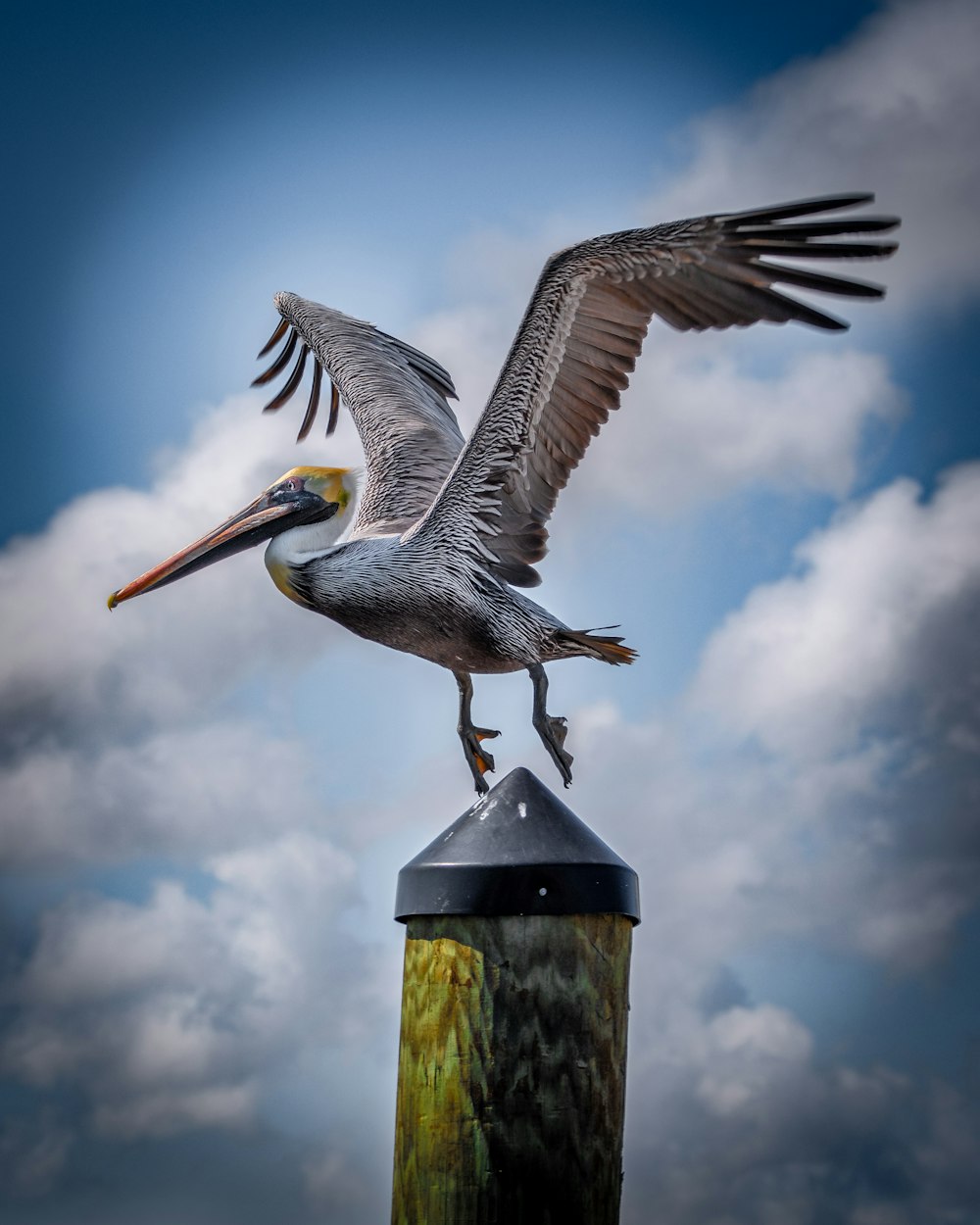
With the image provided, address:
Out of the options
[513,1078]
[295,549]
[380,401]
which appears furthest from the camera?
[380,401]

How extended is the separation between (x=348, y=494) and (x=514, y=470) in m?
0.97

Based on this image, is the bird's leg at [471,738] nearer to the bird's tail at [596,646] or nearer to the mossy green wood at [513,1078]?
the bird's tail at [596,646]

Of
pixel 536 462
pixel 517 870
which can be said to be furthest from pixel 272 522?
pixel 517 870

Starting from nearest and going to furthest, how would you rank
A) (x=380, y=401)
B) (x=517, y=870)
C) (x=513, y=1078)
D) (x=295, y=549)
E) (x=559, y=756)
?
1. (x=513, y=1078)
2. (x=517, y=870)
3. (x=559, y=756)
4. (x=295, y=549)
5. (x=380, y=401)

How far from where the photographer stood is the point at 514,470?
5.29m

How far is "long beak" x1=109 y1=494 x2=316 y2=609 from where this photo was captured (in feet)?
19.0

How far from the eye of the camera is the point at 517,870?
3236mm

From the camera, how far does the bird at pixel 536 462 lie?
486cm

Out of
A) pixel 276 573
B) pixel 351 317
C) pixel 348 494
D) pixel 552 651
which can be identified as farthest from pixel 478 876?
pixel 351 317

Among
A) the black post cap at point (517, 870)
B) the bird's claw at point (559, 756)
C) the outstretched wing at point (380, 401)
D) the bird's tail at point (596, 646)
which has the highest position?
the outstretched wing at point (380, 401)

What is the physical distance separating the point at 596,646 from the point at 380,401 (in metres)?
2.40

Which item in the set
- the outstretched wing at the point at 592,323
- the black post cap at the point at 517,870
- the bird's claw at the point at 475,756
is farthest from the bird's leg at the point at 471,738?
the black post cap at the point at 517,870

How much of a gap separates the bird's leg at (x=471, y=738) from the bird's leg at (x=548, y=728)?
39cm

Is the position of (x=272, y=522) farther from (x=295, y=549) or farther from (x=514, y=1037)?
(x=514, y=1037)
